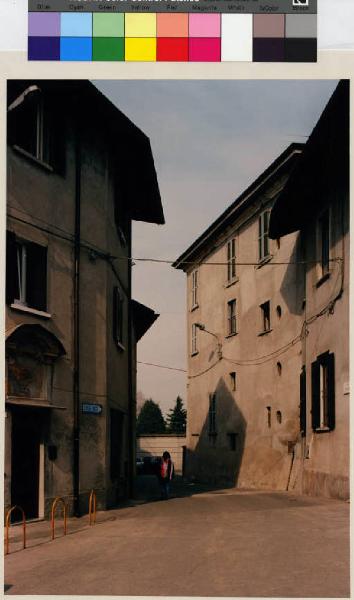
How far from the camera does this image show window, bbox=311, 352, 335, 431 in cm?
1853

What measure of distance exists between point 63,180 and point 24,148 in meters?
1.16

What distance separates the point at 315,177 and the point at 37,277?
22.4 feet

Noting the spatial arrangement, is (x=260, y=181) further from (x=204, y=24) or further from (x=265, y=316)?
(x=265, y=316)

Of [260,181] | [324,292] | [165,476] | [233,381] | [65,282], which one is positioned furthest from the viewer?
[233,381]

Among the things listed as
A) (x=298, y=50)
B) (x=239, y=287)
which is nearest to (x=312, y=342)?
(x=239, y=287)

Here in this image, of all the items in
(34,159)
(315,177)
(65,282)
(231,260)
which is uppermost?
(315,177)

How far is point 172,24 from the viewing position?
26.9ft

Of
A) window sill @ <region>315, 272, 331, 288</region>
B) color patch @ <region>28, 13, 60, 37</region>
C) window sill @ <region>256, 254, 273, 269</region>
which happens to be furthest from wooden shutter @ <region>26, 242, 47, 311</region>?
window sill @ <region>256, 254, 273, 269</region>

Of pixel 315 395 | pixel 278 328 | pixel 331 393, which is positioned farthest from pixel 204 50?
pixel 278 328

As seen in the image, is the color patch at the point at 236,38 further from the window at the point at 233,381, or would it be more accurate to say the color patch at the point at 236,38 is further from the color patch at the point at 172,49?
the window at the point at 233,381

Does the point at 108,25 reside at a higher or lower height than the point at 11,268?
higher

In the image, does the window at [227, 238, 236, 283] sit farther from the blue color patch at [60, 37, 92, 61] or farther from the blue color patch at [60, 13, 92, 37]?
the blue color patch at [60, 13, 92, 37]

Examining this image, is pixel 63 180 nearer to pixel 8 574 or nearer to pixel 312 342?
pixel 8 574

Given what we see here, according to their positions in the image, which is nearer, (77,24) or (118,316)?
(77,24)
